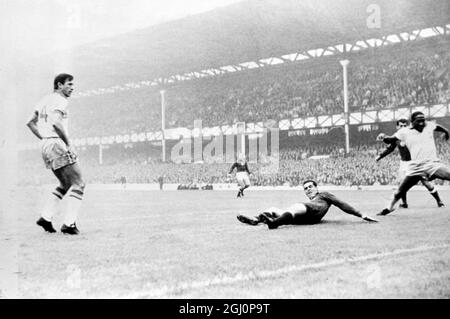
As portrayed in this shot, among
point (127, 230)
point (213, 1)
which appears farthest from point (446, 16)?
point (127, 230)

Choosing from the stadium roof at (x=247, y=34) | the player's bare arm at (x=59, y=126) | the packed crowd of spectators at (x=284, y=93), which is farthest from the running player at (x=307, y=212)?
the packed crowd of spectators at (x=284, y=93)

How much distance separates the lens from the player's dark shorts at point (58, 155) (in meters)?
6.14

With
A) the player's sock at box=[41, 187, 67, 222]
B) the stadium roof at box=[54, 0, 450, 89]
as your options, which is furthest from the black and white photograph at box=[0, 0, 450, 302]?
the stadium roof at box=[54, 0, 450, 89]

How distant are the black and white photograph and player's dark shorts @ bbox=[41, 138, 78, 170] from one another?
18mm

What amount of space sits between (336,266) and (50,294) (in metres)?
2.08

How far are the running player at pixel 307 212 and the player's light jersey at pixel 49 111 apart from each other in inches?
101

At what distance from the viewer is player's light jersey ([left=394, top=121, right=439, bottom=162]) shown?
7688 millimetres

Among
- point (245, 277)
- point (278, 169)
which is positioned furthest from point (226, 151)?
point (245, 277)

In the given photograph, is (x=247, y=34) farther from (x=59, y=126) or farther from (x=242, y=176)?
(x=59, y=126)

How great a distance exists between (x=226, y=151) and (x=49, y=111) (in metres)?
24.8

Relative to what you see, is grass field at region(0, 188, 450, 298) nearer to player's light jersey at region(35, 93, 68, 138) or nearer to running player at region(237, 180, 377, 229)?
running player at region(237, 180, 377, 229)

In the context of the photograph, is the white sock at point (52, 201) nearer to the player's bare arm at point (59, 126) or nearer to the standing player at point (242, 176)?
the player's bare arm at point (59, 126)

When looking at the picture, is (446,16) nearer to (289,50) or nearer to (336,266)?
(289,50)
